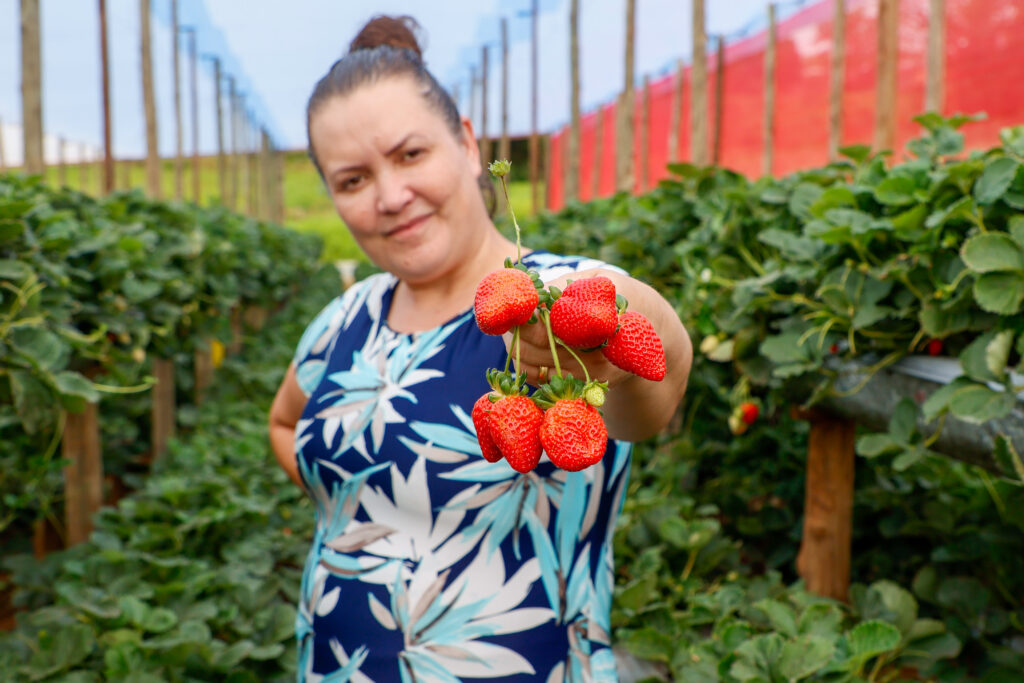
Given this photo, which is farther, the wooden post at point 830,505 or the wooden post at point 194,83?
the wooden post at point 194,83

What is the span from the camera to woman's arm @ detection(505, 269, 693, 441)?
0.75 m

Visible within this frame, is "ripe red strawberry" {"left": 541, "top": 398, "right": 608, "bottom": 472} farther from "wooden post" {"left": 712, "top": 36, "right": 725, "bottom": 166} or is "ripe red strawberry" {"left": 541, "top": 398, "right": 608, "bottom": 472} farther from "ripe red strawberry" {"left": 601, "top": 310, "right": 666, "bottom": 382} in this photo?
"wooden post" {"left": 712, "top": 36, "right": 725, "bottom": 166}

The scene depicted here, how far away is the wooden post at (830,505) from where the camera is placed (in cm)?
234

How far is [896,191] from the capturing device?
1.74m

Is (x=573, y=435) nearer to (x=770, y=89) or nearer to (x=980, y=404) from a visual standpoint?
(x=980, y=404)

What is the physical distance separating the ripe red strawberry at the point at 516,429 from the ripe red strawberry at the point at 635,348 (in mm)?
84

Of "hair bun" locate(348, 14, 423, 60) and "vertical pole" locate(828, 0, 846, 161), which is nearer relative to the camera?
"hair bun" locate(348, 14, 423, 60)

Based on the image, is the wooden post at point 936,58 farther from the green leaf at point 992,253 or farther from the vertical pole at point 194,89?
the vertical pole at point 194,89

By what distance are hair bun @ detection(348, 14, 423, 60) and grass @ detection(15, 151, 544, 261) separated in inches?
1035

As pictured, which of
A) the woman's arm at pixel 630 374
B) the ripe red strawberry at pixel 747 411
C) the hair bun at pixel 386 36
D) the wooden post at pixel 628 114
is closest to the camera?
the woman's arm at pixel 630 374

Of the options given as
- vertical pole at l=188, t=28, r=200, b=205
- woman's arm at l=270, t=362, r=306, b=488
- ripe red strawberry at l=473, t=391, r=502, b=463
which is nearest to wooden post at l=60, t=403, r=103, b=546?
woman's arm at l=270, t=362, r=306, b=488

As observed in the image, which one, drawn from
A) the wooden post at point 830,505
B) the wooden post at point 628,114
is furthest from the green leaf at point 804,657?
the wooden post at point 628,114

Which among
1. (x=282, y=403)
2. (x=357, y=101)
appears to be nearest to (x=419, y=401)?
(x=357, y=101)

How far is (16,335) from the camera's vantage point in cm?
190
